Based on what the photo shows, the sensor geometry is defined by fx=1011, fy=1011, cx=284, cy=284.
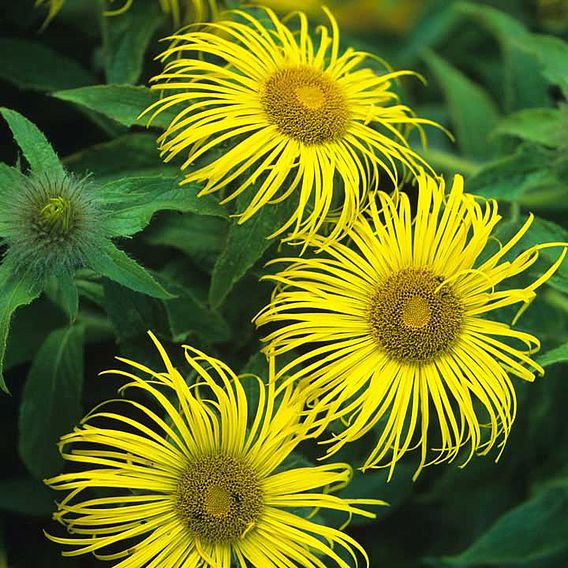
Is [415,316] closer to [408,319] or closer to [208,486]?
[408,319]

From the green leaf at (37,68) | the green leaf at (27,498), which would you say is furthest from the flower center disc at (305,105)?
the green leaf at (27,498)

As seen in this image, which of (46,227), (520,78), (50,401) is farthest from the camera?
(520,78)

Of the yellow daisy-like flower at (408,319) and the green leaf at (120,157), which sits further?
the green leaf at (120,157)

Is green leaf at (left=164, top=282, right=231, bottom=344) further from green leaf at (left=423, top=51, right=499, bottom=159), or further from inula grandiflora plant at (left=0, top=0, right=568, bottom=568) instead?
green leaf at (left=423, top=51, right=499, bottom=159)

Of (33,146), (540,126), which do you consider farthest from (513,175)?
(33,146)

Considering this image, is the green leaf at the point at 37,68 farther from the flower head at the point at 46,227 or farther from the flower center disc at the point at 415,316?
the flower center disc at the point at 415,316

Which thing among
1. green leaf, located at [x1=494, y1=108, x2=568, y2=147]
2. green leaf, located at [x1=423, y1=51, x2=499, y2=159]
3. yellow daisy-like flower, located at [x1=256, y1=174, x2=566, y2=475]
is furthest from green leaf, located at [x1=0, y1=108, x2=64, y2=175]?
green leaf, located at [x1=423, y1=51, x2=499, y2=159]
